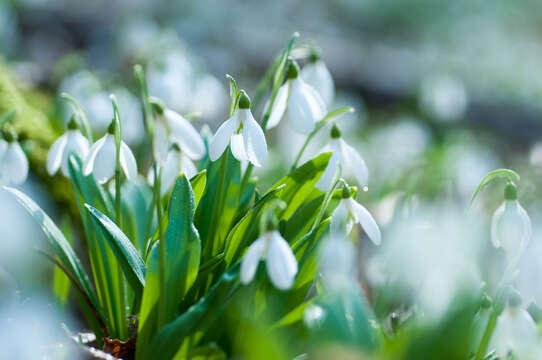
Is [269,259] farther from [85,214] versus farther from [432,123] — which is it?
[432,123]

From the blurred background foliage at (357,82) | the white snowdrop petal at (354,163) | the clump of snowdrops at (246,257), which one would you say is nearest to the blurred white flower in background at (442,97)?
the blurred background foliage at (357,82)

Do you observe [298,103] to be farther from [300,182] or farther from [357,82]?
[357,82]

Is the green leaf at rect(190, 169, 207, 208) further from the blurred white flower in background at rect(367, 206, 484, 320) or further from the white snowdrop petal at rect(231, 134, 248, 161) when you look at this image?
the blurred white flower in background at rect(367, 206, 484, 320)

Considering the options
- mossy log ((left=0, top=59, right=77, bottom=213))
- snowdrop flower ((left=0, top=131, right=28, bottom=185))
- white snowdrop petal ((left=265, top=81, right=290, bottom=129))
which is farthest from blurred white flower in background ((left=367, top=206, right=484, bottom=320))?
mossy log ((left=0, top=59, right=77, bottom=213))

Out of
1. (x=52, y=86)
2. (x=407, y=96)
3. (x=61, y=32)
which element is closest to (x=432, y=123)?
(x=407, y=96)

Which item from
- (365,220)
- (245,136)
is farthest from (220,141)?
(365,220)
